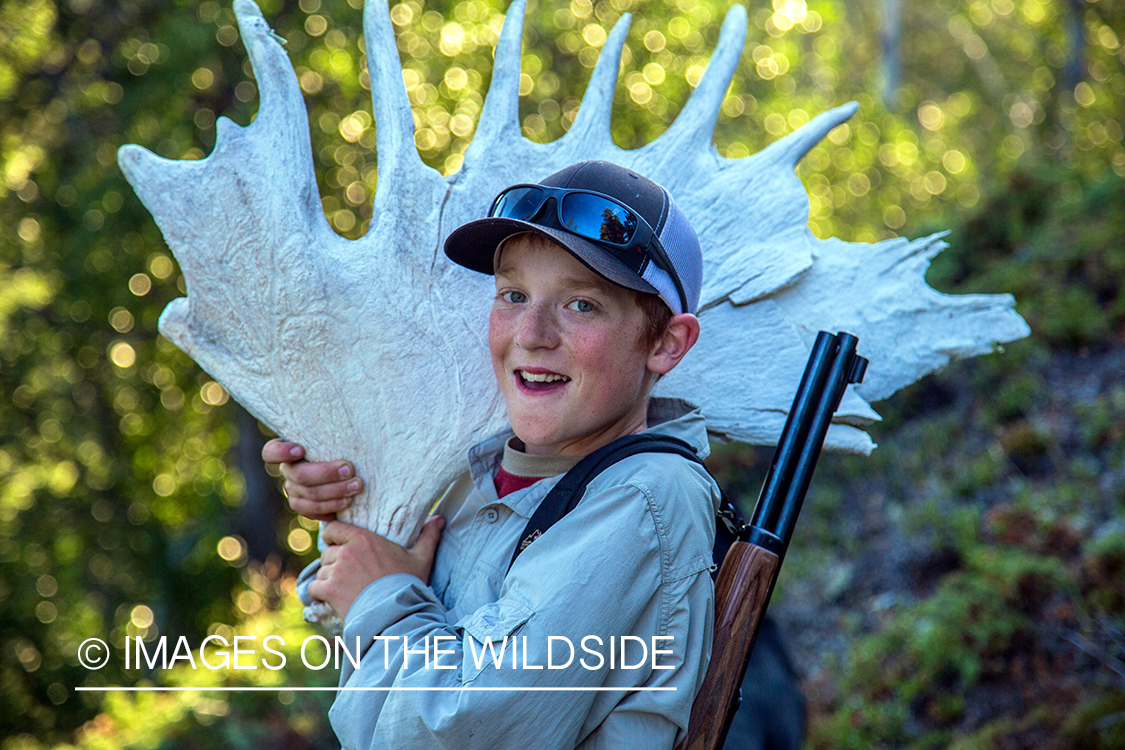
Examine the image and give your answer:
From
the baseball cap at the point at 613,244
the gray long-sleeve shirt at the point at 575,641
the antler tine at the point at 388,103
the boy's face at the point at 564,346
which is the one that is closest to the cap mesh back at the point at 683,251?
the baseball cap at the point at 613,244

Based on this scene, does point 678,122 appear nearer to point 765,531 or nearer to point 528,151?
point 528,151

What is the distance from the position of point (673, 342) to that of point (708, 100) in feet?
2.86

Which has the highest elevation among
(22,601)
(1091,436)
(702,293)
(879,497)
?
(702,293)

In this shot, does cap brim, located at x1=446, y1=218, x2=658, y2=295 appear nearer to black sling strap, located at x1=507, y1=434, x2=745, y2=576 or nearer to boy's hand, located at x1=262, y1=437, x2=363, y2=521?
black sling strap, located at x1=507, y1=434, x2=745, y2=576

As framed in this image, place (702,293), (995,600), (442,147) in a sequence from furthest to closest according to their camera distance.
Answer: (442,147) < (995,600) < (702,293)

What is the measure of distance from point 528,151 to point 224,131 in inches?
29.1

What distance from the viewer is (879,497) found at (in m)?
5.42

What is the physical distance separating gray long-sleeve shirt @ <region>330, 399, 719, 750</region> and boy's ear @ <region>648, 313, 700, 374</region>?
0.23m

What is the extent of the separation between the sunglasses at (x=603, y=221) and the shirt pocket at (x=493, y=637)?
68 centimetres

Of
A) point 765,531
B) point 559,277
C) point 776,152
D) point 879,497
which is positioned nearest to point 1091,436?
point 879,497

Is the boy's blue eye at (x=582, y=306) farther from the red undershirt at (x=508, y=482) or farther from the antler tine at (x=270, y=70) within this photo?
the antler tine at (x=270, y=70)

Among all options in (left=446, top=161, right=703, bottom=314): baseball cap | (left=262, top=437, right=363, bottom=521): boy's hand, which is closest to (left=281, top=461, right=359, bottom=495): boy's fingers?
(left=262, top=437, right=363, bottom=521): boy's hand

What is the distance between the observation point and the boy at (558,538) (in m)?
1.50

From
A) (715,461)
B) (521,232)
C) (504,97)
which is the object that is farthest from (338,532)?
(715,461)
